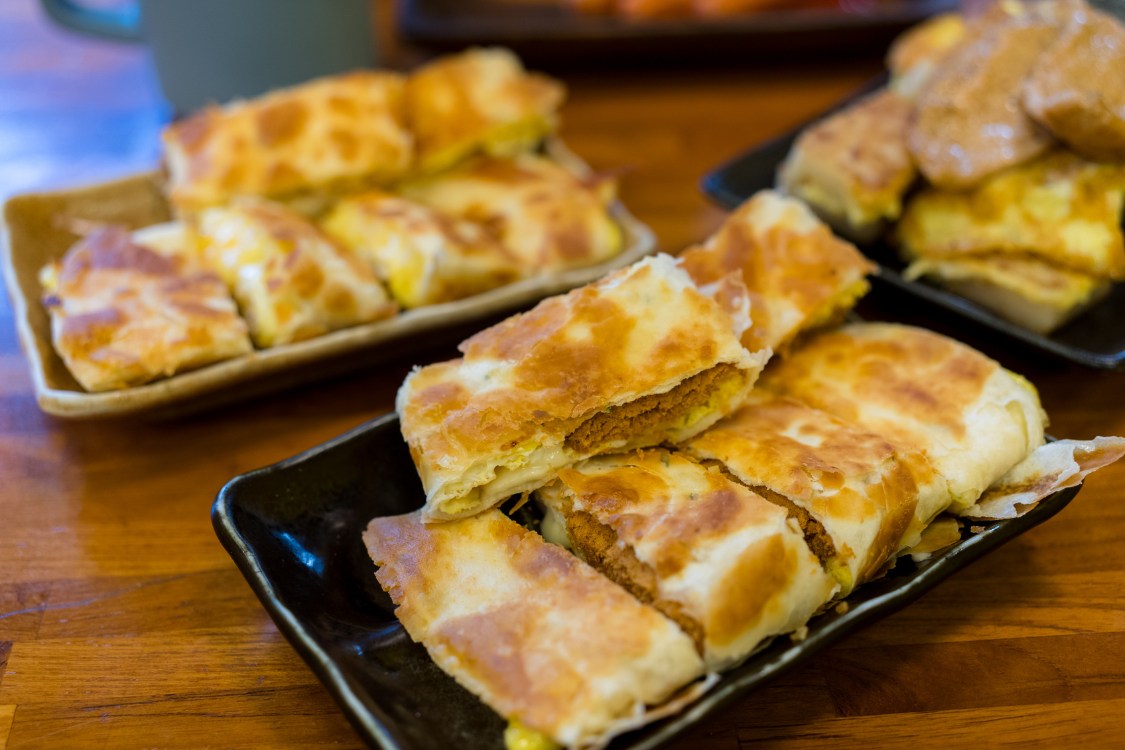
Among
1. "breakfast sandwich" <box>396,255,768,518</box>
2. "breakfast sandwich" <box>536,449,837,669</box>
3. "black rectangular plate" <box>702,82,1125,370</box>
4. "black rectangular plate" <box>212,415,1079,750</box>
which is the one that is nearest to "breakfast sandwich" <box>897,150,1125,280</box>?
"black rectangular plate" <box>702,82,1125,370</box>

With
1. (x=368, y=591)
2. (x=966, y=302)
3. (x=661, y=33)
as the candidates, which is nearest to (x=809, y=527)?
(x=368, y=591)

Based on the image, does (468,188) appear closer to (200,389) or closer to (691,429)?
(200,389)

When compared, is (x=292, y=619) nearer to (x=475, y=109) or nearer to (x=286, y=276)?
(x=286, y=276)

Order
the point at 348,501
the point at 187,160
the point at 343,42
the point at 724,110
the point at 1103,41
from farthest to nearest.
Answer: the point at 724,110 → the point at 343,42 → the point at 187,160 → the point at 1103,41 → the point at 348,501

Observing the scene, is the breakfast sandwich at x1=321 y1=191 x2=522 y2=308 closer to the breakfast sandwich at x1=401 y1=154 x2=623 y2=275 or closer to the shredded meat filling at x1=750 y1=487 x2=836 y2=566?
the breakfast sandwich at x1=401 y1=154 x2=623 y2=275

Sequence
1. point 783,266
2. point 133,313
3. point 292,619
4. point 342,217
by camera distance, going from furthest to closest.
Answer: point 342,217 < point 133,313 < point 783,266 < point 292,619

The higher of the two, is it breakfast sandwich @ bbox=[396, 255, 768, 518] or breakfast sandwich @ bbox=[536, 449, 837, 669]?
breakfast sandwich @ bbox=[396, 255, 768, 518]

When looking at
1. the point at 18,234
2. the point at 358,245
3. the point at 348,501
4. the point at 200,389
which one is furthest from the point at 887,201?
the point at 18,234
